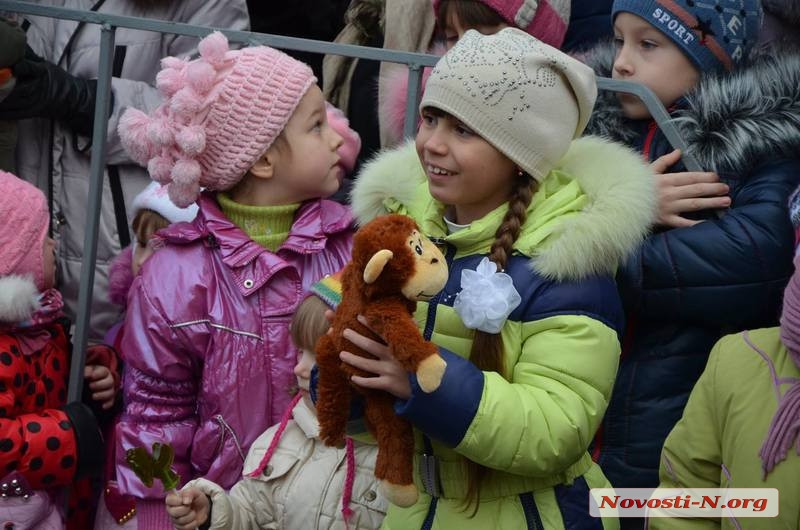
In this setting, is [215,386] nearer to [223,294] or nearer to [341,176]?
[223,294]

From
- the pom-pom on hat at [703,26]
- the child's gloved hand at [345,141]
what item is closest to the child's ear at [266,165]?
the child's gloved hand at [345,141]

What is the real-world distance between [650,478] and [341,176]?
1.50m

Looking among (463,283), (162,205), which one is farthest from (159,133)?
(463,283)

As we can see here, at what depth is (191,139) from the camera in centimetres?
351

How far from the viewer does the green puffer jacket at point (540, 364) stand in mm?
2639

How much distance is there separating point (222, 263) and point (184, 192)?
247 millimetres

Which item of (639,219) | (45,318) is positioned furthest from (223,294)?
(639,219)

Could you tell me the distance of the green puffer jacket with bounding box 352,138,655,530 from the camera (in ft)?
8.66

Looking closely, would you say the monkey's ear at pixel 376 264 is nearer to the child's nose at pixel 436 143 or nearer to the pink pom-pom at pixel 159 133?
the child's nose at pixel 436 143

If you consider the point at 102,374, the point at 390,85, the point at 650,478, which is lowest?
the point at 102,374

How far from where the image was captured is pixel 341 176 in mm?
4117

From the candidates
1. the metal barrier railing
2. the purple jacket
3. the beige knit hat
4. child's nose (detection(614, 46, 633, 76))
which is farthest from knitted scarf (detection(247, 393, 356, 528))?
child's nose (detection(614, 46, 633, 76))

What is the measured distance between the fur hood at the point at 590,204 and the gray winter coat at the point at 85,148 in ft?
4.91

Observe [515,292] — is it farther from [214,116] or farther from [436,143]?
[214,116]
